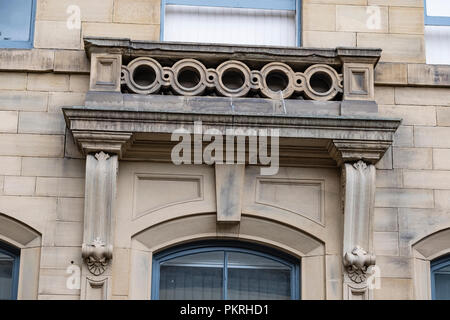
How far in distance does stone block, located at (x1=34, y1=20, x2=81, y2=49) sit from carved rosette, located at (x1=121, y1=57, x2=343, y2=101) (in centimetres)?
81

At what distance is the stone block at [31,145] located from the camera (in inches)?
508

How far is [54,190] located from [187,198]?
149cm

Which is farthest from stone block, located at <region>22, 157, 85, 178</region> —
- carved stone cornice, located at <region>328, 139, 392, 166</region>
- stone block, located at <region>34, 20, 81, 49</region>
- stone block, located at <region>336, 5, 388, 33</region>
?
stone block, located at <region>336, 5, 388, 33</region>

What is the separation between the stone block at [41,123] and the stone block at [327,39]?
302 cm

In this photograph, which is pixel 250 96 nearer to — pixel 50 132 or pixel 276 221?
pixel 276 221

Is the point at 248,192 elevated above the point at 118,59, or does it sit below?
below

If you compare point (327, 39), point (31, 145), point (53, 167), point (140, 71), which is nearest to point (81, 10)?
point (140, 71)

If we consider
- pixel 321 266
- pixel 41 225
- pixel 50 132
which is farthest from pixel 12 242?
pixel 321 266

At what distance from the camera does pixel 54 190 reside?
42.0 ft

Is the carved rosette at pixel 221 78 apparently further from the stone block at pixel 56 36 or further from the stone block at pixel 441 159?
the stone block at pixel 441 159

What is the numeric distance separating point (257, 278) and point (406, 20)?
359cm

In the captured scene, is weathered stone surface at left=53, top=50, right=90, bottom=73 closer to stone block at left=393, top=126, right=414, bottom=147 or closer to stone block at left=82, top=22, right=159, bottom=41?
stone block at left=82, top=22, right=159, bottom=41

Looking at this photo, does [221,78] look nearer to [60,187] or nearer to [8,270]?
[60,187]

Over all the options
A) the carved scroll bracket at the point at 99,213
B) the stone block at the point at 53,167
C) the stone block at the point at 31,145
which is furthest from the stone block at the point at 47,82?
the carved scroll bracket at the point at 99,213
